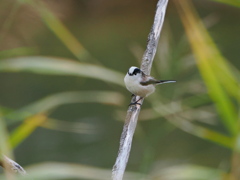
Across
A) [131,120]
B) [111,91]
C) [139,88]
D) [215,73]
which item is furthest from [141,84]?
[111,91]

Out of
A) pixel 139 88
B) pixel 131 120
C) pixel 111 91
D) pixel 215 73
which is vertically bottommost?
pixel 215 73

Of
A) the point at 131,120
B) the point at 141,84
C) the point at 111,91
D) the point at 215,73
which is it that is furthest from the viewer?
the point at 111,91

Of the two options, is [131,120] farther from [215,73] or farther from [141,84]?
[141,84]

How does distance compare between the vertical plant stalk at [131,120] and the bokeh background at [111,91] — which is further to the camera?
the vertical plant stalk at [131,120]

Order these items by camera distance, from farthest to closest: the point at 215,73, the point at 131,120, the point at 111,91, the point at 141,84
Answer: the point at 111,91 → the point at 141,84 → the point at 131,120 → the point at 215,73

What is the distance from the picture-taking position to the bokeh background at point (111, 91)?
4.12 feet

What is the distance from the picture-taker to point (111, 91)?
19.1 feet

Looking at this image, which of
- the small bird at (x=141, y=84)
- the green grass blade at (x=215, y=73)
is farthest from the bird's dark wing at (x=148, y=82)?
the green grass blade at (x=215, y=73)

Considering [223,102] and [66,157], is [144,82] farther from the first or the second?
[66,157]

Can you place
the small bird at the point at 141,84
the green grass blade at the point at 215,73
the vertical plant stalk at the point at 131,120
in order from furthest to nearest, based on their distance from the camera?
the small bird at the point at 141,84 < the vertical plant stalk at the point at 131,120 < the green grass blade at the point at 215,73

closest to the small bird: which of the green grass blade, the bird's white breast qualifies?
the bird's white breast

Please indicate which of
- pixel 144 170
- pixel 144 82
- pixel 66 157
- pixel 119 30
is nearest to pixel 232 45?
pixel 119 30

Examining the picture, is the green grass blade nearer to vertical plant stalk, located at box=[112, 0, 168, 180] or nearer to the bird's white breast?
vertical plant stalk, located at box=[112, 0, 168, 180]

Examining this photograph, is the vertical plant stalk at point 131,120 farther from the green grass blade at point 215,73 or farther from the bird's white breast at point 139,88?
the green grass blade at point 215,73
